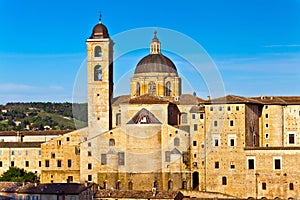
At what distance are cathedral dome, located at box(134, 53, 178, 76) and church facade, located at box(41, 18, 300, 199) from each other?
2.63 meters

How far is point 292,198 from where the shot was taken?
44.2 m

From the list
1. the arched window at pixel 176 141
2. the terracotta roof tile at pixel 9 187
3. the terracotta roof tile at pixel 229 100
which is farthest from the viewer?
the arched window at pixel 176 141

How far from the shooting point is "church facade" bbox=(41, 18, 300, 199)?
44938 millimetres

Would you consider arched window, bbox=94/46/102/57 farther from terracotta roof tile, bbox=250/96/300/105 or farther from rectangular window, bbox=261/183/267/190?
rectangular window, bbox=261/183/267/190

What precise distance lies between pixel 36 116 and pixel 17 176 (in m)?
70.9

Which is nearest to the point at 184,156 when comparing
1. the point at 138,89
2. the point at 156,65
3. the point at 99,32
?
the point at 138,89

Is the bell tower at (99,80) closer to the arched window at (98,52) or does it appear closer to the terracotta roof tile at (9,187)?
the arched window at (98,52)

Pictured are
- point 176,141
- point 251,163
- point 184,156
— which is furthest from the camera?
point 184,156

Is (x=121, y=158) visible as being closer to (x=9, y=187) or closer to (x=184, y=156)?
(x=184, y=156)

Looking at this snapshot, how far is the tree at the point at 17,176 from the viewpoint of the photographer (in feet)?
168

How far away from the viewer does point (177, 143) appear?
153 ft

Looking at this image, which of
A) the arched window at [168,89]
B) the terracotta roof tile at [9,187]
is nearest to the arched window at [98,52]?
the arched window at [168,89]

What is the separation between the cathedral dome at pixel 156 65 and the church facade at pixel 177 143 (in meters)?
2.63

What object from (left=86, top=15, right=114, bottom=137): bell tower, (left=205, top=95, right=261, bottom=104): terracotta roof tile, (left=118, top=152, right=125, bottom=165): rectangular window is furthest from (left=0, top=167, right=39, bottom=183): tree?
(left=205, top=95, right=261, bottom=104): terracotta roof tile
